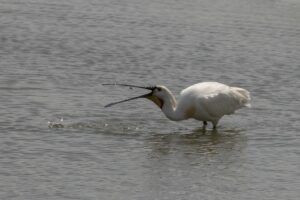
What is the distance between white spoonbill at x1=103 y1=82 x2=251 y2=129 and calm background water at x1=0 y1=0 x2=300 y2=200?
0.22 metres

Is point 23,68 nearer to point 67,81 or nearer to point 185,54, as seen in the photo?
point 67,81

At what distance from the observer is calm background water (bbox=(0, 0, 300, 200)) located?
11.1 meters

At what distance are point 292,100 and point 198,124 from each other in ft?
5.08

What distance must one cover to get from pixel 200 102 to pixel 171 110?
40 cm

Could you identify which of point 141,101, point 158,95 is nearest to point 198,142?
point 158,95

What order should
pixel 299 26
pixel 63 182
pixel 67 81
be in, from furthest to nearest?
pixel 299 26 → pixel 67 81 → pixel 63 182

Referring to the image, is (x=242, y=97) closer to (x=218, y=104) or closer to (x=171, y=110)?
(x=218, y=104)

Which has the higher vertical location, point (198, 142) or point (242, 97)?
point (242, 97)

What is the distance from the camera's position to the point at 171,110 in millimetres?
14383

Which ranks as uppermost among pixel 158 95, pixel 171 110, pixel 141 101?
pixel 158 95

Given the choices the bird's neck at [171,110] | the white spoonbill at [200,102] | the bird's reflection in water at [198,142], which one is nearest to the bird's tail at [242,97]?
the white spoonbill at [200,102]

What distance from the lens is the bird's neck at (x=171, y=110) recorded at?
1433 cm

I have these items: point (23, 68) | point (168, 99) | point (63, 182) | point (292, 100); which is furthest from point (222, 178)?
point (23, 68)

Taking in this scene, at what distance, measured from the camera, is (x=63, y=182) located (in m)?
10.8
